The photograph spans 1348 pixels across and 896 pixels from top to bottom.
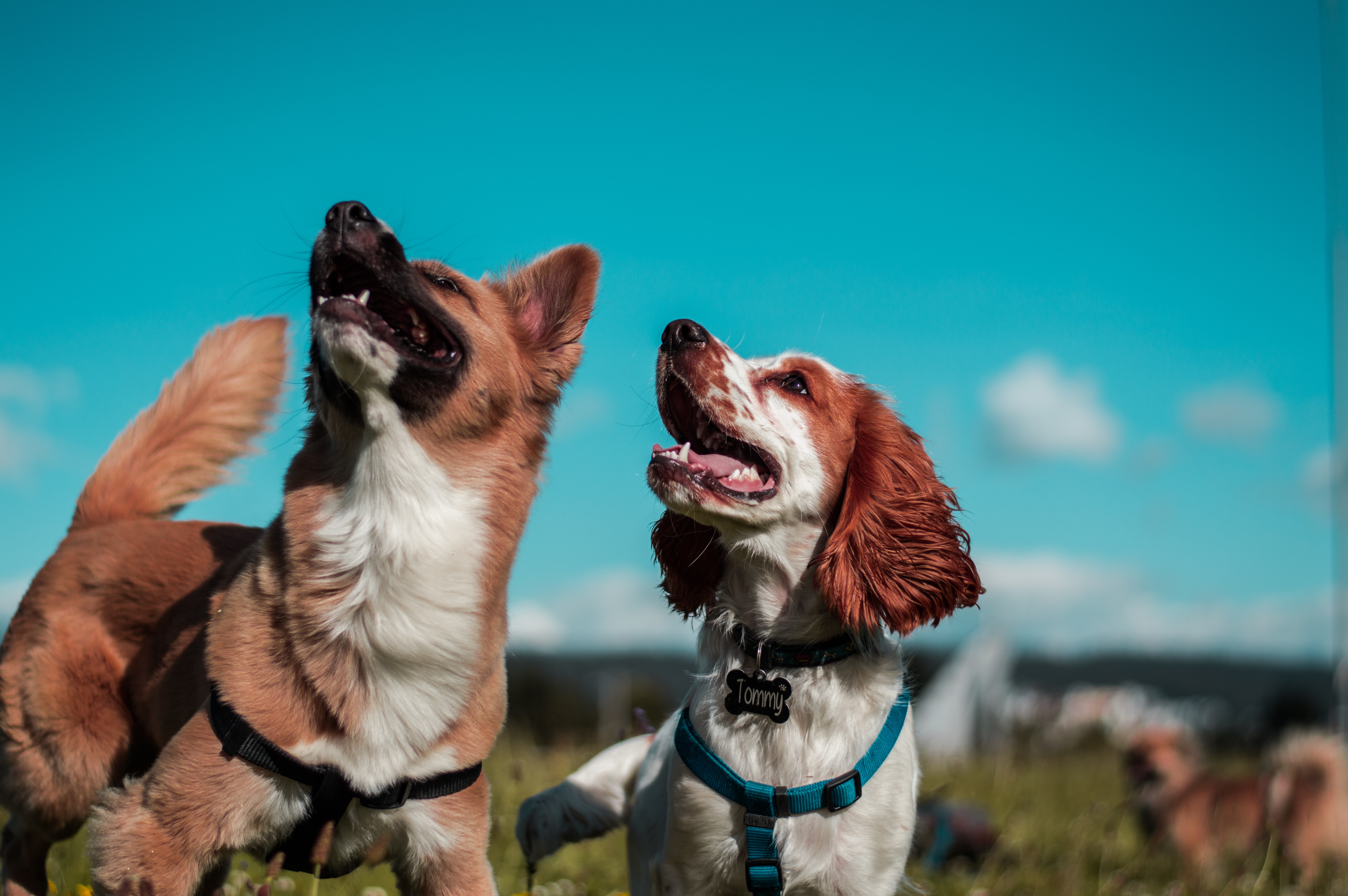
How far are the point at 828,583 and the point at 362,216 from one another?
1.98m

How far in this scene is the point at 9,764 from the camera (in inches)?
155

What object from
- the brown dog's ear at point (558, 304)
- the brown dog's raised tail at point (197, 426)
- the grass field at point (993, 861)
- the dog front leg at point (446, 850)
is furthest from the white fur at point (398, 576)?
the brown dog's raised tail at point (197, 426)

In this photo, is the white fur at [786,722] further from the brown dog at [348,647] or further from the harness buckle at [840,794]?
the brown dog at [348,647]

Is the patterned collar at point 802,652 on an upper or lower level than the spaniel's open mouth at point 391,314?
lower

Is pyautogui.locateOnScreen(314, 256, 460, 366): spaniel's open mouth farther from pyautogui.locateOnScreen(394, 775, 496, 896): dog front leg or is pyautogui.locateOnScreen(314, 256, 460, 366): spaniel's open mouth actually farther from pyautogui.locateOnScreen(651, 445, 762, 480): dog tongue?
A: pyautogui.locateOnScreen(394, 775, 496, 896): dog front leg

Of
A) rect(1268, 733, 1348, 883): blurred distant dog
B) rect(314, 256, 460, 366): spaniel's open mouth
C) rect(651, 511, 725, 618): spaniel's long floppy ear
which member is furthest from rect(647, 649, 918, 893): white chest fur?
rect(1268, 733, 1348, 883): blurred distant dog

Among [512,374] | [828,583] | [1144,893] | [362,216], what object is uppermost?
[362,216]

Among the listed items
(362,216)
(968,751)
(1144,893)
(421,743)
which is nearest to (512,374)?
(362,216)

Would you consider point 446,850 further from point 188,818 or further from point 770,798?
point 770,798

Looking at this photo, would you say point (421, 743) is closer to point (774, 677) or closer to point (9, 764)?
point (774, 677)

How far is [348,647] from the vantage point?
3.22m

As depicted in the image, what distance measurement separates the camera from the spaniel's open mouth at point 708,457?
11.4ft

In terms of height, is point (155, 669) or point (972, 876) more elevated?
point (155, 669)

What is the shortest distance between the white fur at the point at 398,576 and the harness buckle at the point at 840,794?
4.00 feet
